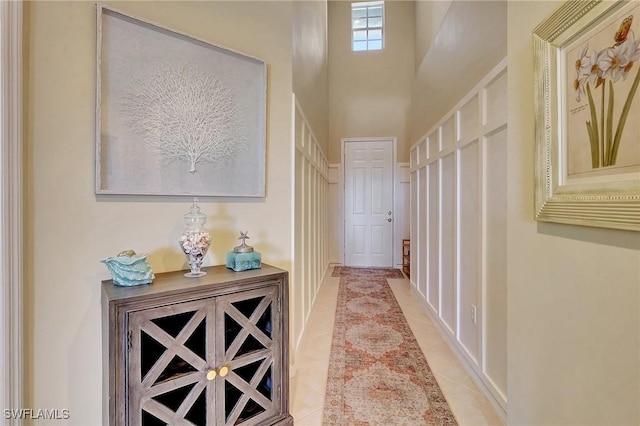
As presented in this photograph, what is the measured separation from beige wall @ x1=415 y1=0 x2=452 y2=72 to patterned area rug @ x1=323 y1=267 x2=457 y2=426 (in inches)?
111

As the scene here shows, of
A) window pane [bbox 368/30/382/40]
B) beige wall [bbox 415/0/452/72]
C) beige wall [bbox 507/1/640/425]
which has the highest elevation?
window pane [bbox 368/30/382/40]

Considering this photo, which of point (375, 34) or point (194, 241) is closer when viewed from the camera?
point (194, 241)

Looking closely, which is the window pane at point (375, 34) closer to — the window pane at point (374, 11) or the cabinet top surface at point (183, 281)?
the window pane at point (374, 11)

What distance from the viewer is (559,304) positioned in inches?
35.2

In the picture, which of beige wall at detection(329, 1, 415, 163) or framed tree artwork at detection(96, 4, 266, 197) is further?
beige wall at detection(329, 1, 415, 163)

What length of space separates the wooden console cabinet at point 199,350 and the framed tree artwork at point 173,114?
17.3 inches

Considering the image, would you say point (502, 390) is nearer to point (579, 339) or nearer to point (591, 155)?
point (579, 339)

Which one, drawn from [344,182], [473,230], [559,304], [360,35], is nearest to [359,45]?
[360,35]

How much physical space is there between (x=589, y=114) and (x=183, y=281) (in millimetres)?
1431

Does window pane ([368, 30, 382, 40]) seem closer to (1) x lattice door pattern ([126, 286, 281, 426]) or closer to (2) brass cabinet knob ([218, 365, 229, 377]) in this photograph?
(1) x lattice door pattern ([126, 286, 281, 426])

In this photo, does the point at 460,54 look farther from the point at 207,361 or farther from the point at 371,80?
the point at 371,80

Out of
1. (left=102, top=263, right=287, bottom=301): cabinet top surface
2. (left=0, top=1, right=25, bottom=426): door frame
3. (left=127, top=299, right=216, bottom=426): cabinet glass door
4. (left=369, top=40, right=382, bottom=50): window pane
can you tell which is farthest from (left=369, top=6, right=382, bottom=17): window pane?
(left=127, top=299, right=216, bottom=426): cabinet glass door

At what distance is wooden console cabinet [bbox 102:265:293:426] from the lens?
91cm

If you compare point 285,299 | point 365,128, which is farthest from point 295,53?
point 365,128
